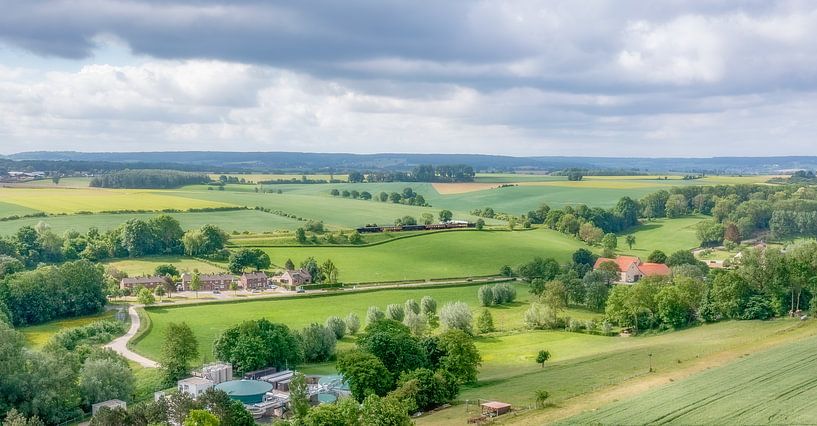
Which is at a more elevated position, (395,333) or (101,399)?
(395,333)

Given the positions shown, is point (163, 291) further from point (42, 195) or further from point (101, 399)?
point (42, 195)

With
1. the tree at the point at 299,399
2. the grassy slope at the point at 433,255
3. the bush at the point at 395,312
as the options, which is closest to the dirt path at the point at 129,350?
the tree at the point at 299,399

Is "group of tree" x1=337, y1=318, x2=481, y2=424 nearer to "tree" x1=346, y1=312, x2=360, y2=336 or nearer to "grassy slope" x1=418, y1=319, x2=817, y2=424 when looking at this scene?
"grassy slope" x1=418, y1=319, x2=817, y2=424

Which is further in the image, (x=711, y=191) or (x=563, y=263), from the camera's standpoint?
(x=711, y=191)

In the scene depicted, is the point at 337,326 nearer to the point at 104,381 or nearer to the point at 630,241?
the point at 104,381

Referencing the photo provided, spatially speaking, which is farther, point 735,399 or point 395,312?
point 395,312

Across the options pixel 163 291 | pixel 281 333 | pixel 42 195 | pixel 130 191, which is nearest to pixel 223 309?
pixel 163 291

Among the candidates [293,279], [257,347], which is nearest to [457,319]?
[257,347]

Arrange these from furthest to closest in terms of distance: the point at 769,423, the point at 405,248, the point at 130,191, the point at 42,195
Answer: the point at 130,191
the point at 42,195
the point at 405,248
the point at 769,423
